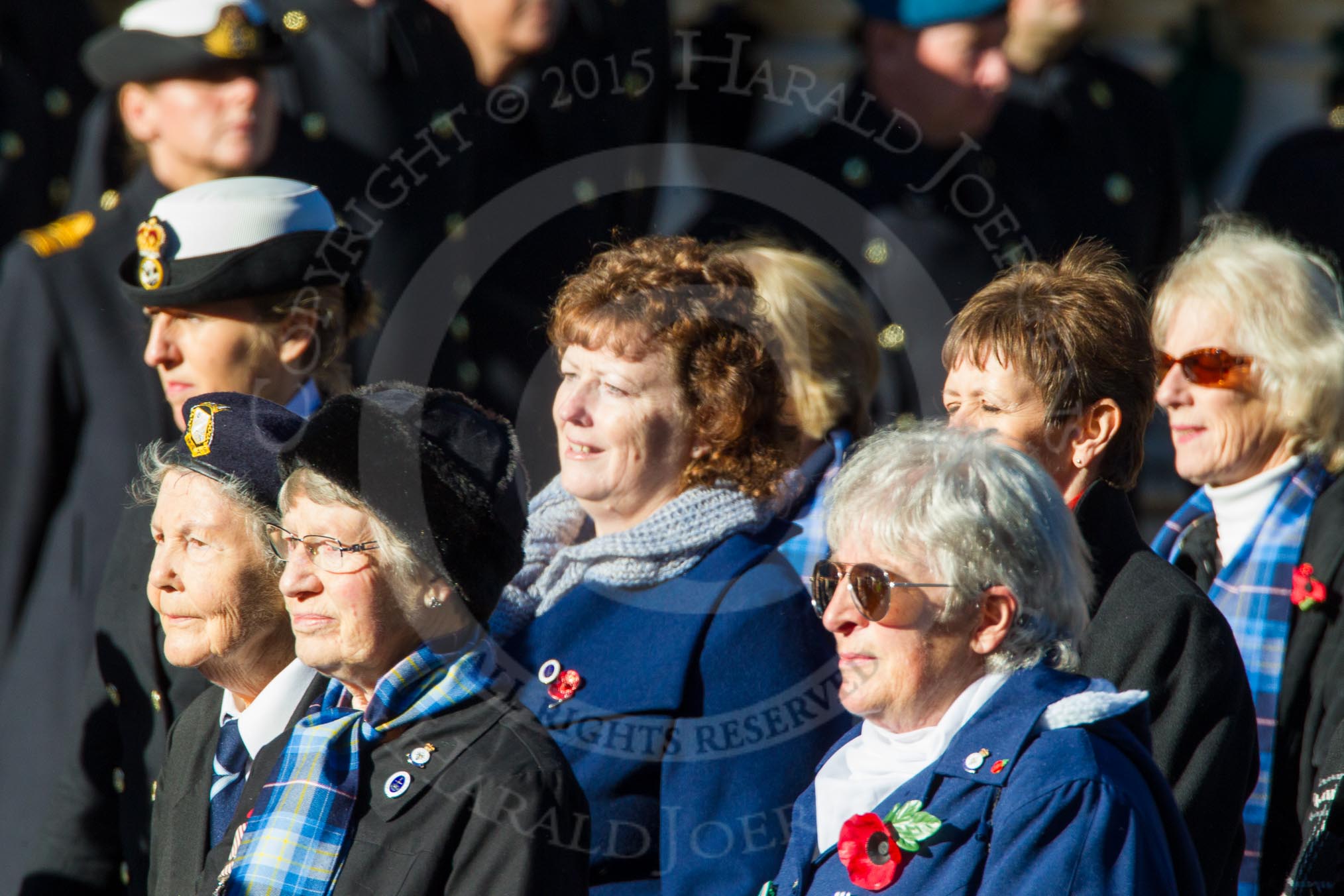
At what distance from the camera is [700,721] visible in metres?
2.30

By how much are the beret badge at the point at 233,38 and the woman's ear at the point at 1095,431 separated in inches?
81.7

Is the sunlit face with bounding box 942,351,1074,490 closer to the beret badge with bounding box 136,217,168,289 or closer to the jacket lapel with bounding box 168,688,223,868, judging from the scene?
the jacket lapel with bounding box 168,688,223,868

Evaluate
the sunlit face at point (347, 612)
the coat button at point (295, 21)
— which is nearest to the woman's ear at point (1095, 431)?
the sunlit face at point (347, 612)

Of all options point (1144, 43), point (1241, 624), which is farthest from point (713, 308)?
point (1144, 43)

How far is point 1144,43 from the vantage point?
6.63m

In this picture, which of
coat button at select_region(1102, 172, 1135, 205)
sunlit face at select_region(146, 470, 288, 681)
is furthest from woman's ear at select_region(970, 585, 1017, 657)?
coat button at select_region(1102, 172, 1135, 205)

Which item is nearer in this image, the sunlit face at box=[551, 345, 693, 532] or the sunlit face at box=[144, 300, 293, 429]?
the sunlit face at box=[551, 345, 693, 532]

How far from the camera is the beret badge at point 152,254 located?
2939mm

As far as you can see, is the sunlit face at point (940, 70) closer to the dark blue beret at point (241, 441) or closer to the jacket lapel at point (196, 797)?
the dark blue beret at point (241, 441)

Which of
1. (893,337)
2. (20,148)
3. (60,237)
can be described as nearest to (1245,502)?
(893,337)

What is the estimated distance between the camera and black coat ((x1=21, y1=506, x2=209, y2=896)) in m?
2.77

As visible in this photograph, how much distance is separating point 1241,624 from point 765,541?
968mm

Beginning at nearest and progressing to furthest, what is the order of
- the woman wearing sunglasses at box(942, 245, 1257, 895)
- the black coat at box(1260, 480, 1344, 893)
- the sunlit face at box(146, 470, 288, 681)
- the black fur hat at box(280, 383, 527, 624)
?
the black fur hat at box(280, 383, 527, 624)
the woman wearing sunglasses at box(942, 245, 1257, 895)
the sunlit face at box(146, 470, 288, 681)
the black coat at box(1260, 480, 1344, 893)

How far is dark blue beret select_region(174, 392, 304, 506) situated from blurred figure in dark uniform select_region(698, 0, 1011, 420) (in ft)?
4.79
